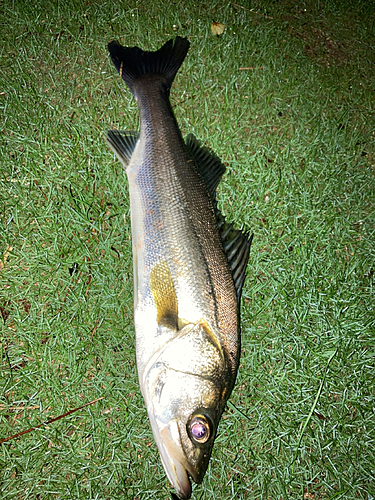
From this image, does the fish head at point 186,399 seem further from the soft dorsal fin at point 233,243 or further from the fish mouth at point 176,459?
the soft dorsal fin at point 233,243

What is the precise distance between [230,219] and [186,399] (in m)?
1.68

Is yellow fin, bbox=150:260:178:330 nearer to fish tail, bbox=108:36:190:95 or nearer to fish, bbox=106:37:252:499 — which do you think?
fish, bbox=106:37:252:499

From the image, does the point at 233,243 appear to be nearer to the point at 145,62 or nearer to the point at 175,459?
the point at 175,459

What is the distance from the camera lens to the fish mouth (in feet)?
6.39

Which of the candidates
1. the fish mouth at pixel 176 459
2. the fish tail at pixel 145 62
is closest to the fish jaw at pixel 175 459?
the fish mouth at pixel 176 459

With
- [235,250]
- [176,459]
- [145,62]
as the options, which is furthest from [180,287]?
[145,62]

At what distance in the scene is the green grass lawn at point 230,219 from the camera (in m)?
2.77

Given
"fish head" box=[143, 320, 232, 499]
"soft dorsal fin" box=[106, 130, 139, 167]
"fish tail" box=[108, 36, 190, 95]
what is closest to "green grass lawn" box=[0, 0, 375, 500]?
"fish tail" box=[108, 36, 190, 95]

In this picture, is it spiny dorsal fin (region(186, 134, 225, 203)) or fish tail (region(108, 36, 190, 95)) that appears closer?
spiny dorsal fin (region(186, 134, 225, 203))

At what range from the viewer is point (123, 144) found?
2.72 meters

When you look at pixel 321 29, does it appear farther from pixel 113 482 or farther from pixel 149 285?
pixel 113 482

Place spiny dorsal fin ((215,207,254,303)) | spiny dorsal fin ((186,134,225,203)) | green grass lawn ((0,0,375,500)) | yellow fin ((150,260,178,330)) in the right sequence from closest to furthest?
yellow fin ((150,260,178,330)) < spiny dorsal fin ((215,207,254,303)) < spiny dorsal fin ((186,134,225,203)) < green grass lawn ((0,0,375,500))

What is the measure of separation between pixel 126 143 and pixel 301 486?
324cm

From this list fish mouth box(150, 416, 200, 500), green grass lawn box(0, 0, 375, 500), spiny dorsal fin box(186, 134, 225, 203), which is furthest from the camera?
green grass lawn box(0, 0, 375, 500)
